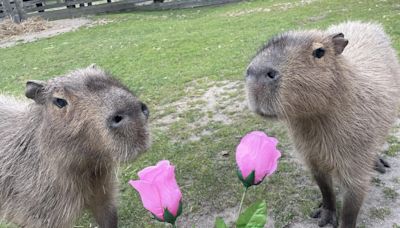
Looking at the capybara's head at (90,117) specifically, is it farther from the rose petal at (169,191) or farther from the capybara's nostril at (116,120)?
the rose petal at (169,191)

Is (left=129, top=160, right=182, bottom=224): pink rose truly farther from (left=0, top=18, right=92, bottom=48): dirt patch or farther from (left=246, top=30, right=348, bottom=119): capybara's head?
(left=0, top=18, right=92, bottom=48): dirt patch

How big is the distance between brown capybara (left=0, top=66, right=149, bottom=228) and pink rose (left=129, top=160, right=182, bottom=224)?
67 centimetres

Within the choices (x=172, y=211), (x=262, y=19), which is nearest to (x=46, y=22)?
(x=262, y=19)

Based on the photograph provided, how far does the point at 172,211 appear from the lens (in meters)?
1.08

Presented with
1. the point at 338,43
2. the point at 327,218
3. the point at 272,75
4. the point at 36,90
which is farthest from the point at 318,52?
the point at 36,90

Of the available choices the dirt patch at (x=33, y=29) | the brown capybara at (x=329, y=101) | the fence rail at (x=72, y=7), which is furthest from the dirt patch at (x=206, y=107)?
the fence rail at (x=72, y=7)

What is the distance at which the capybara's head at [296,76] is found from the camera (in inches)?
74.1

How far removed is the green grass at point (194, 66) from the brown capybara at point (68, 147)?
0.70m

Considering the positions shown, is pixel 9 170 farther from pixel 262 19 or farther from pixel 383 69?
pixel 262 19

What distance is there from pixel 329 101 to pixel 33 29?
38.9 feet

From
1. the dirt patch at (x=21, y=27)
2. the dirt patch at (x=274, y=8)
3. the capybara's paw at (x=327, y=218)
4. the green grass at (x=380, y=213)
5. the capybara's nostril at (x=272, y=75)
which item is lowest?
the dirt patch at (x=21, y=27)

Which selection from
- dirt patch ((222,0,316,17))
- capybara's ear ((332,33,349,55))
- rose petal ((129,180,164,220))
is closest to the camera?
rose petal ((129,180,164,220))

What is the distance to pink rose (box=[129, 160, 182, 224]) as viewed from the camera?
1.04 meters

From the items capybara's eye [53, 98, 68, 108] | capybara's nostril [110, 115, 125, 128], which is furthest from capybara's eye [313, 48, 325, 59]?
capybara's eye [53, 98, 68, 108]
